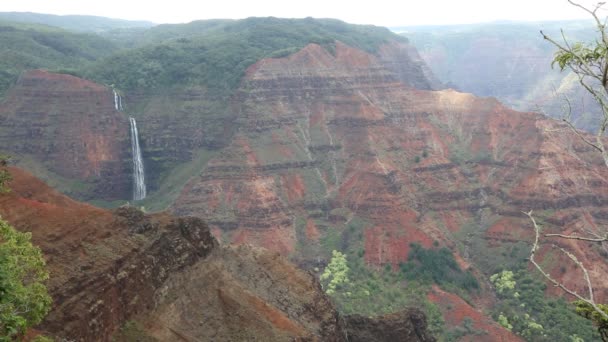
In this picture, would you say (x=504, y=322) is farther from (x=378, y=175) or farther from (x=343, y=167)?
(x=343, y=167)

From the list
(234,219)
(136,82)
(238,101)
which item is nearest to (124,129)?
(136,82)

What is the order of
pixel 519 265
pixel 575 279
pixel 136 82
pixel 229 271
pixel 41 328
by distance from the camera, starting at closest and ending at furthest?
pixel 41 328 → pixel 229 271 → pixel 575 279 → pixel 519 265 → pixel 136 82

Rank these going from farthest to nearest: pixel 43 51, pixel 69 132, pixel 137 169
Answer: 1. pixel 43 51
2. pixel 137 169
3. pixel 69 132

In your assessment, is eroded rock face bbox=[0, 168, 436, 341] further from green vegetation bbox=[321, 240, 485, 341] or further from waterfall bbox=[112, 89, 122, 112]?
waterfall bbox=[112, 89, 122, 112]

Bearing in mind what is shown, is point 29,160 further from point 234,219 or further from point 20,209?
point 20,209

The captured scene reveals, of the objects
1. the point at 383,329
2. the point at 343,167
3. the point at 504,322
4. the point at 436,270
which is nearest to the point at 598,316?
the point at 383,329

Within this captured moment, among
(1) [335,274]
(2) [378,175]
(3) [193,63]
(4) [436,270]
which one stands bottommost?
(4) [436,270]

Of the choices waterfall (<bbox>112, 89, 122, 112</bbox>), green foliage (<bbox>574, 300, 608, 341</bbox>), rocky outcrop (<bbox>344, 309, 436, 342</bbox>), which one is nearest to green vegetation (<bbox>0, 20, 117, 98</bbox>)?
waterfall (<bbox>112, 89, 122, 112</bbox>)
